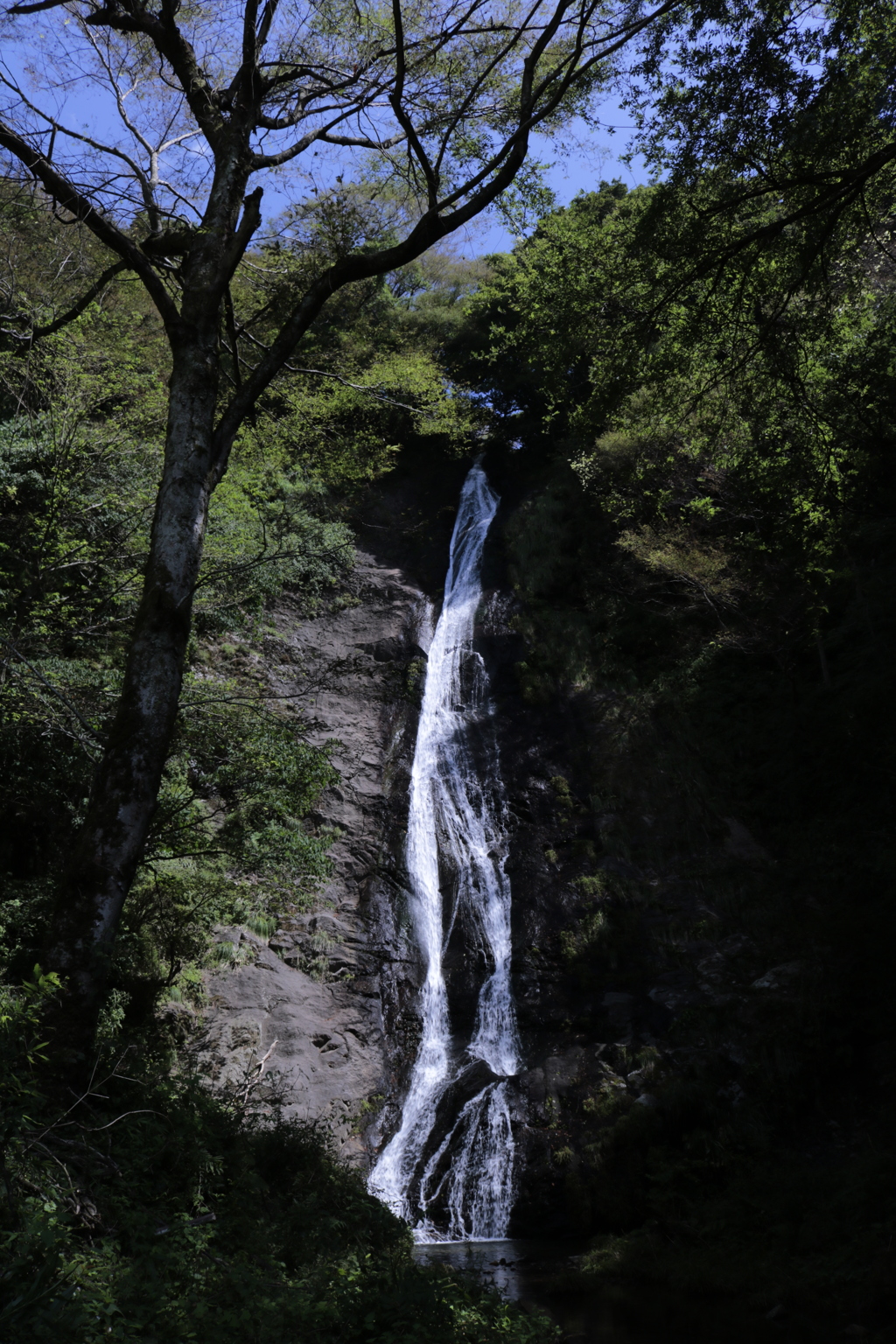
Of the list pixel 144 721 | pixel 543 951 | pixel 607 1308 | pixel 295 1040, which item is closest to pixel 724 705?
pixel 543 951

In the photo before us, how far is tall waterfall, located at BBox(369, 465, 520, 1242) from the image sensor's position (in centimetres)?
943

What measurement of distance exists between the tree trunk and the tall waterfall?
6555 mm

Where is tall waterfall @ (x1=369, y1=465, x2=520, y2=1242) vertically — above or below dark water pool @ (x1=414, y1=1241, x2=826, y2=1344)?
above

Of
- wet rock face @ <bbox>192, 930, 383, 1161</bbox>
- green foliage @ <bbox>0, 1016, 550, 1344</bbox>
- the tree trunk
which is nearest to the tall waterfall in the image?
wet rock face @ <bbox>192, 930, 383, 1161</bbox>

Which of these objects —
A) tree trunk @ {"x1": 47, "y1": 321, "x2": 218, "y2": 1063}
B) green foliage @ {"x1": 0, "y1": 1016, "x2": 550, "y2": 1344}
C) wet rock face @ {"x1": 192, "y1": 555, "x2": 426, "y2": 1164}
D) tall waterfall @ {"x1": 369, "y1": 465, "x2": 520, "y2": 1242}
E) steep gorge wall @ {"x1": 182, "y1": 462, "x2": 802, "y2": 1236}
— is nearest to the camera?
green foliage @ {"x1": 0, "y1": 1016, "x2": 550, "y2": 1344}

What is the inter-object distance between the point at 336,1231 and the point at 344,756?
10357 mm

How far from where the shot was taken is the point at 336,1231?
535 cm

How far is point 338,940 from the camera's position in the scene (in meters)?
12.4

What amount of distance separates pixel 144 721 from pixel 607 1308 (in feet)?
21.7

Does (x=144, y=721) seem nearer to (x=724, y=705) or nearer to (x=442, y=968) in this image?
(x=442, y=968)

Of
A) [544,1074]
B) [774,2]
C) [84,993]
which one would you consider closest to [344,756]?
[544,1074]

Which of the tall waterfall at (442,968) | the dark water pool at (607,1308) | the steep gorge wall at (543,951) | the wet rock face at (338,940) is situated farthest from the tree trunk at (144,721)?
the tall waterfall at (442,968)

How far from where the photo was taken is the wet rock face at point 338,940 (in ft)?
32.5

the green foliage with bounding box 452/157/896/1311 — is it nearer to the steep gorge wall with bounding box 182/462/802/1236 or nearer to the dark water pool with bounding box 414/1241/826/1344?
the steep gorge wall with bounding box 182/462/802/1236
